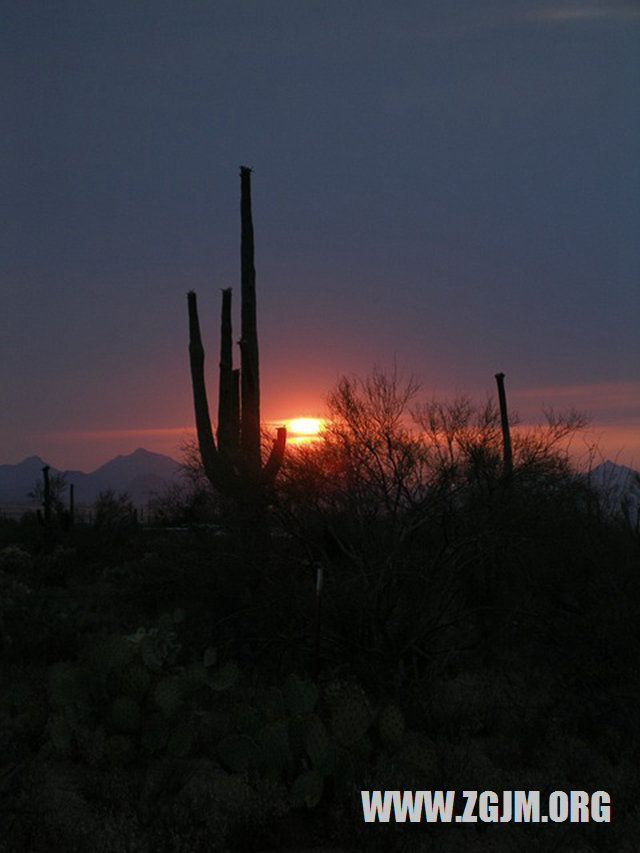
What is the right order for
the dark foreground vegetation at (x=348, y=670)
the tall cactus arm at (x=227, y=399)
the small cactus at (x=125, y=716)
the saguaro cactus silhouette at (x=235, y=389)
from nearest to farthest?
the dark foreground vegetation at (x=348, y=670) < the small cactus at (x=125, y=716) < the saguaro cactus silhouette at (x=235, y=389) < the tall cactus arm at (x=227, y=399)

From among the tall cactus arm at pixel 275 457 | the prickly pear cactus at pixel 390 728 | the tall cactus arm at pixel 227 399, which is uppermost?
the tall cactus arm at pixel 227 399

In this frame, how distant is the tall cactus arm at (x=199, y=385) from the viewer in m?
15.9

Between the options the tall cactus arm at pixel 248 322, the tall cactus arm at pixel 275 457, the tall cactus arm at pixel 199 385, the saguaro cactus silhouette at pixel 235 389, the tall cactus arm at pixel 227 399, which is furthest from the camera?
the tall cactus arm at pixel 248 322

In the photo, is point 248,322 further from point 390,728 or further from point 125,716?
point 390,728

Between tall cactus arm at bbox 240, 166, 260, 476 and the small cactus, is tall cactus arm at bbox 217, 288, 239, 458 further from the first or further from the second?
the small cactus

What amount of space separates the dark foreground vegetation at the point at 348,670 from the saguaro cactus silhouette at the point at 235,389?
0.74 meters

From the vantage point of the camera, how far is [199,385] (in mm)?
18031

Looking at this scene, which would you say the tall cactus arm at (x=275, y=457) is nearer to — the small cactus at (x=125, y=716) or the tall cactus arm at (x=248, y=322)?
the tall cactus arm at (x=248, y=322)

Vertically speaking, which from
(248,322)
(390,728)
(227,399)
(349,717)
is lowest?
(390,728)

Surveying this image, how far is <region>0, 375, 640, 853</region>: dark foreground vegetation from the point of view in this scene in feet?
21.3

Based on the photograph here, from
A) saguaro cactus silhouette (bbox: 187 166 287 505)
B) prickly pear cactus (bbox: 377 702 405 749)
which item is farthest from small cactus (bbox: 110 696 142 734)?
saguaro cactus silhouette (bbox: 187 166 287 505)

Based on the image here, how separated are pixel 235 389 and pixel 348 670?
27.3 feet

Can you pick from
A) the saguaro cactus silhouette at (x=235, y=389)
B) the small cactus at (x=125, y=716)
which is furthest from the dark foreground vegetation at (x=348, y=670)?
the saguaro cactus silhouette at (x=235, y=389)

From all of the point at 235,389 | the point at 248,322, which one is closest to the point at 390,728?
the point at 235,389
